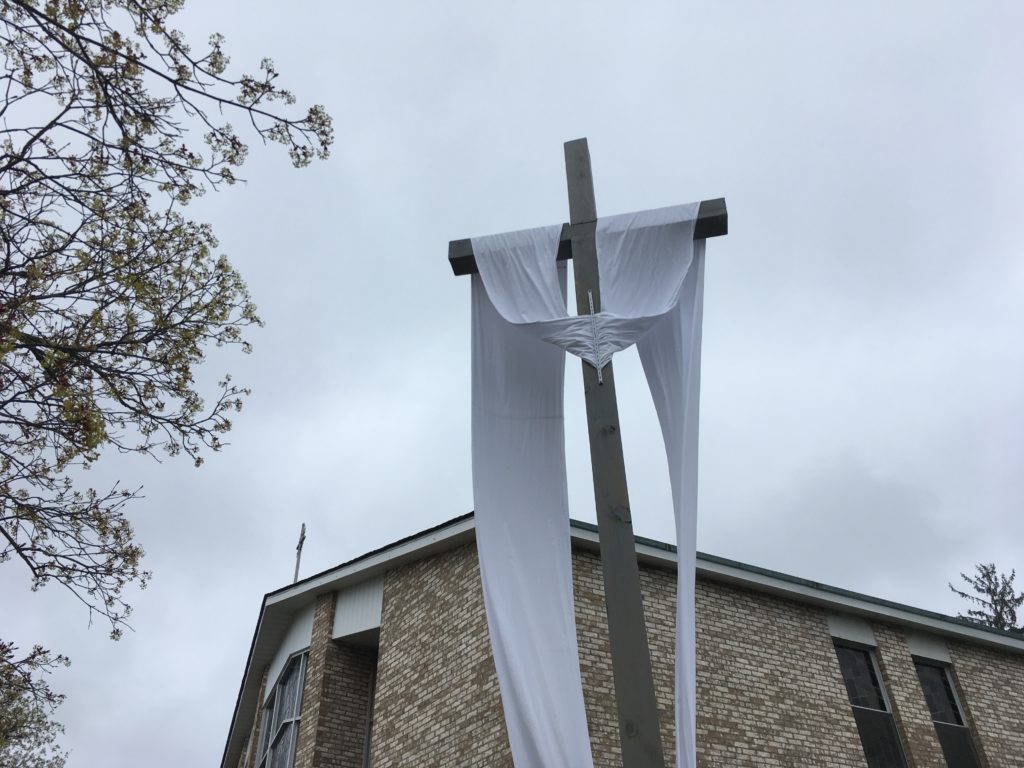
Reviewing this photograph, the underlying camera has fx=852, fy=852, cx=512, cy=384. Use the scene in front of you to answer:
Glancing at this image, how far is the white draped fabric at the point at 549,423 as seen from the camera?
4.70 meters

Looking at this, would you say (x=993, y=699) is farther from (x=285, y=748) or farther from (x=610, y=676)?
(x=285, y=748)

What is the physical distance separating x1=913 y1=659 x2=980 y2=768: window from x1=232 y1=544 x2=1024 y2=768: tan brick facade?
0.63 ft

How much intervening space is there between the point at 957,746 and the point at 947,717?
44cm

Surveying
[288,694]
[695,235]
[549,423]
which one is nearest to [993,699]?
[288,694]

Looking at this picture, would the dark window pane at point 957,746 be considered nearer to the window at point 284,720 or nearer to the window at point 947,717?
the window at point 947,717

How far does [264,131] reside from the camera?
478 centimetres

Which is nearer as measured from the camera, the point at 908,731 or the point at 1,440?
the point at 1,440

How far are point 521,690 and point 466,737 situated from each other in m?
5.28

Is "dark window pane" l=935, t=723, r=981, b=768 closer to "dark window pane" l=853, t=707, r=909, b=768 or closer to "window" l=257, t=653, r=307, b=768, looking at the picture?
"dark window pane" l=853, t=707, r=909, b=768

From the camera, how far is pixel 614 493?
492 centimetres

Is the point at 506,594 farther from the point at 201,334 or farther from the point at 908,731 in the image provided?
the point at 908,731

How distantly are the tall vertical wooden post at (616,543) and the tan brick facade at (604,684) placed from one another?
495 cm

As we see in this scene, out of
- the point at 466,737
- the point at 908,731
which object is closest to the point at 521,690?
the point at 466,737

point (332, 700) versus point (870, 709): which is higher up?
point (332, 700)
